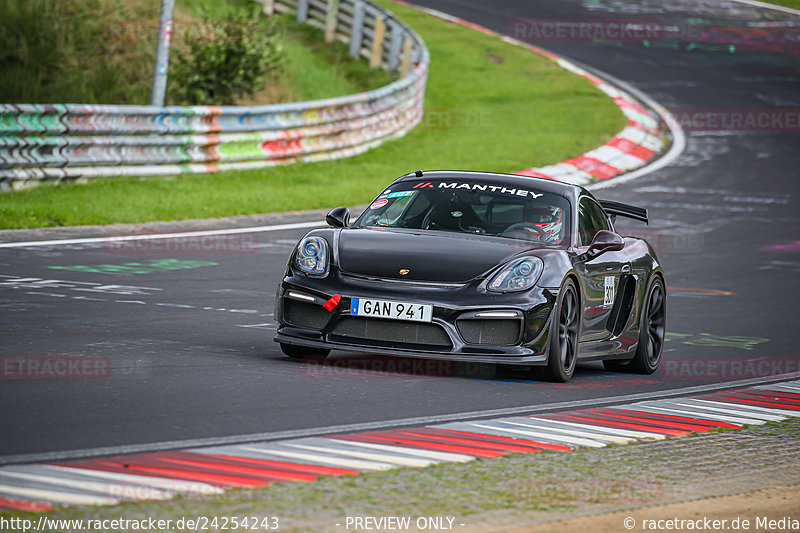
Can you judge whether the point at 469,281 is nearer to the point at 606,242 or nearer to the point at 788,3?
the point at 606,242

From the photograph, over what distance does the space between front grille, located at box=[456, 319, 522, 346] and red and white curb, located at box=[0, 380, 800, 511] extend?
789 mm

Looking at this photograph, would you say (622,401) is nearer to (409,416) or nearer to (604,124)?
(409,416)

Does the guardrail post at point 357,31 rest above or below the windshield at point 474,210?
above

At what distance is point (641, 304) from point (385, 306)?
2.58 meters

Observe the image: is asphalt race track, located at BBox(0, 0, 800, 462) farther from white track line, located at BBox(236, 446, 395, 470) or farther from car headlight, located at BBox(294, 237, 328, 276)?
car headlight, located at BBox(294, 237, 328, 276)

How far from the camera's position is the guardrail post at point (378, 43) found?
31.6 m

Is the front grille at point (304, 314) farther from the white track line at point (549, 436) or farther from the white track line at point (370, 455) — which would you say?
the white track line at point (370, 455)

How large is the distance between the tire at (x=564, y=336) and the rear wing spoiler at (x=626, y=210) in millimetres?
1857

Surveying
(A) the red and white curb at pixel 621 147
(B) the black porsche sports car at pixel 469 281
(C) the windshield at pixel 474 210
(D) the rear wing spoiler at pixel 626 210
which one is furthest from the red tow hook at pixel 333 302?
(A) the red and white curb at pixel 621 147

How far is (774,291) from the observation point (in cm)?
1390

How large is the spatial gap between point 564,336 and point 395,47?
2336cm

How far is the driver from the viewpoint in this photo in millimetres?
9125

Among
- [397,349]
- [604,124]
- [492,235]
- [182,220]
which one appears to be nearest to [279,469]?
[397,349]

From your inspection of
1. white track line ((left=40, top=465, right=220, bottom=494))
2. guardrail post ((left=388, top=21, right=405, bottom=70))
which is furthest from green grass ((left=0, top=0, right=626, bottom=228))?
white track line ((left=40, top=465, right=220, bottom=494))
